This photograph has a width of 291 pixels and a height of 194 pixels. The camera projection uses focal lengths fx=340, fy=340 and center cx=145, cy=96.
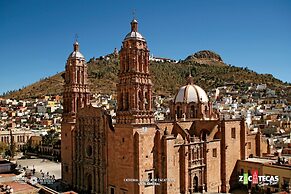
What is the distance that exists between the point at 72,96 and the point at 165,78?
109337mm

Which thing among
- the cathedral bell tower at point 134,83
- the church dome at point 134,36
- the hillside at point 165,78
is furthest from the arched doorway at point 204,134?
the hillside at point 165,78

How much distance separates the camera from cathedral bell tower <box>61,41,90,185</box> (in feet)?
114

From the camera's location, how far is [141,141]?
1040 inches

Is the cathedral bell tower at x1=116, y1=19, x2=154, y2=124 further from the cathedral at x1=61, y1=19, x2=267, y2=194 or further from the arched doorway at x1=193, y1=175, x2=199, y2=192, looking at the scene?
the arched doorway at x1=193, y1=175, x2=199, y2=192

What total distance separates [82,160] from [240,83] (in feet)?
369

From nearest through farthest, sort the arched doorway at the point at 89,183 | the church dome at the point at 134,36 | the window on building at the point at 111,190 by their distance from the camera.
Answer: the church dome at the point at 134,36
the window on building at the point at 111,190
the arched doorway at the point at 89,183

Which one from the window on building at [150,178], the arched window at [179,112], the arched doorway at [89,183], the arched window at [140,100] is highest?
the arched window at [140,100]

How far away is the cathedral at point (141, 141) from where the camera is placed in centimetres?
2689

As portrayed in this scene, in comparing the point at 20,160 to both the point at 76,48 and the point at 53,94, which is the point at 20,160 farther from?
the point at 53,94

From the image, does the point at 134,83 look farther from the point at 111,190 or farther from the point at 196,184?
the point at 196,184

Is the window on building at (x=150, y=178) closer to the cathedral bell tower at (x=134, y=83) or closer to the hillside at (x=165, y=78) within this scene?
the cathedral bell tower at (x=134, y=83)

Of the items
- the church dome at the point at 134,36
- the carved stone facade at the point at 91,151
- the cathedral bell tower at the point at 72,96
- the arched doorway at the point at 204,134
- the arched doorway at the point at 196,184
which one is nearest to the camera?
the church dome at the point at 134,36

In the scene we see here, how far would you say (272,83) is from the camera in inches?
5512

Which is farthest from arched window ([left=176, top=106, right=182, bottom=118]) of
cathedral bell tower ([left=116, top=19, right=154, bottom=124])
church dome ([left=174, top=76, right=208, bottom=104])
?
cathedral bell tower ([left=116, top=19, right=154, bottom=124])
